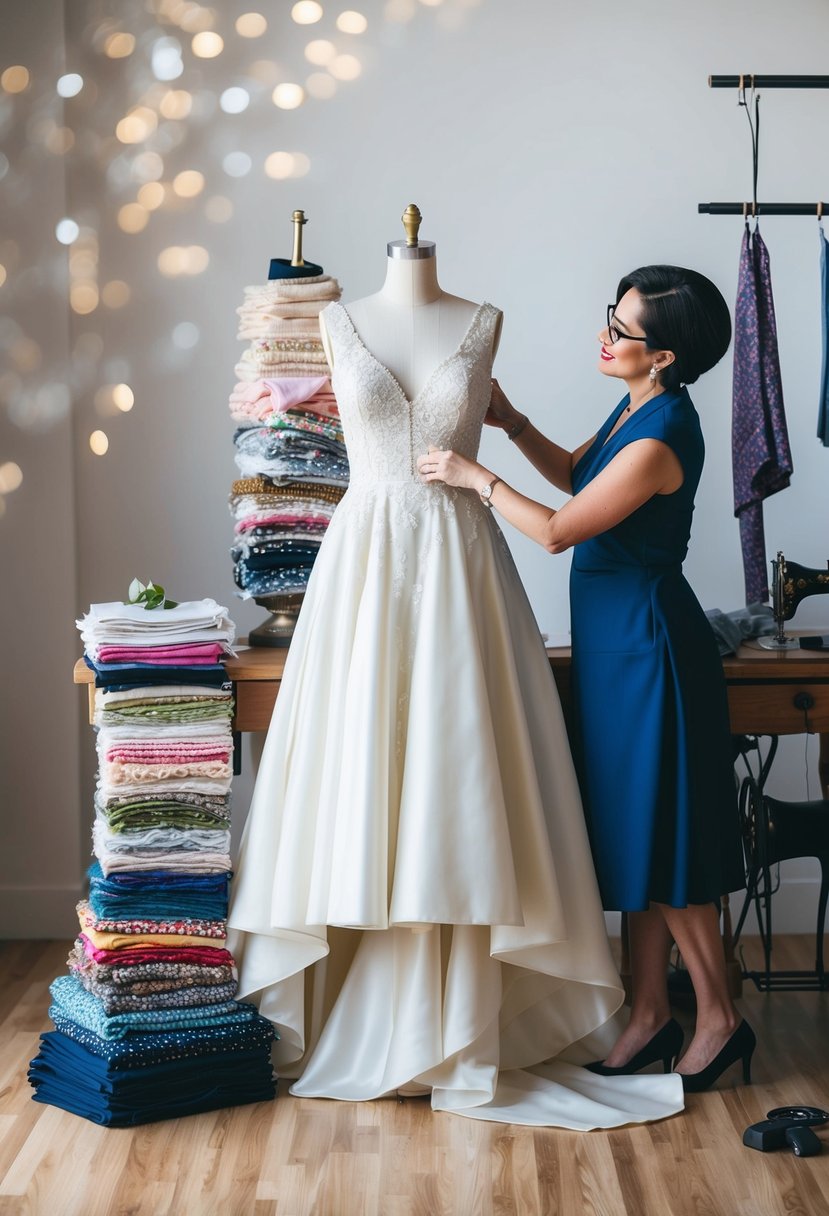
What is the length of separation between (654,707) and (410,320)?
2.91 ft

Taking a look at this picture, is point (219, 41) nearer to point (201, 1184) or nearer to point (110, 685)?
point (110, 685)

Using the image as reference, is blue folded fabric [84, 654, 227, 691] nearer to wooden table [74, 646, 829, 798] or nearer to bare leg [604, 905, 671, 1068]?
wooden table [74, 646, 829, 798]

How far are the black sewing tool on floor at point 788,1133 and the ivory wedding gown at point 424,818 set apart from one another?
0.20m

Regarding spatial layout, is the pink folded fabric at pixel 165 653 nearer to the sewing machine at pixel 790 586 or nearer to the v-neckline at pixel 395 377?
the v-neckline at pixel 395 377

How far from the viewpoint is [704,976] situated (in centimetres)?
261

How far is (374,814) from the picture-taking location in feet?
7.72

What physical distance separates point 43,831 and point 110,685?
4.02 ft

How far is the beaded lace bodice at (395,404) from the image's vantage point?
2504 mm

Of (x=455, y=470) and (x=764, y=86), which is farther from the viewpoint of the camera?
(x=764, y=86)

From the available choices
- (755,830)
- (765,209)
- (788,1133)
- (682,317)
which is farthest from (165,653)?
(765,209)

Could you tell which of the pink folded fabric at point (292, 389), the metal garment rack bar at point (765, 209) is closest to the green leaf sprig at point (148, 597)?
the pink folded fabric at point (292, 389)

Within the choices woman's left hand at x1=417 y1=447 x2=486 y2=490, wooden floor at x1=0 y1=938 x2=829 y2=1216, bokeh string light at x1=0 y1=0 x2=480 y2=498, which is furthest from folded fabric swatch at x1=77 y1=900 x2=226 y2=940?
bokeh string light at x1=0 y1=0 x2=480 y2=498

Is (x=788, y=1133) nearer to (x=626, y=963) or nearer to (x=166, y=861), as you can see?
(x=626, y=963)

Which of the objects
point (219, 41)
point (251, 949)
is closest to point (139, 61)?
point (219, 41)
